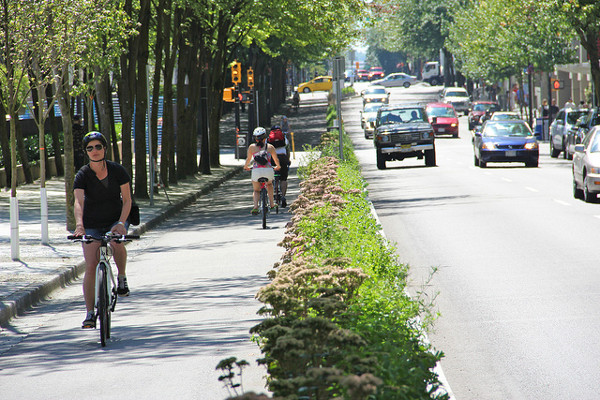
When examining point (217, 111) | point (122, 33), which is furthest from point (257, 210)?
point (217, 111)

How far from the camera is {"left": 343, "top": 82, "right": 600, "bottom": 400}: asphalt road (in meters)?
7.59

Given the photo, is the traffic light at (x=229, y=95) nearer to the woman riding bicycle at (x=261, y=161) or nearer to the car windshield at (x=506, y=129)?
the car windshield at (x=506, y=129)

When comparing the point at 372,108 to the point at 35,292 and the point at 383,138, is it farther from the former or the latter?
the point at 35,292

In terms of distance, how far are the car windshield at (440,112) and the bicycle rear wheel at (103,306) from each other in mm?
50734

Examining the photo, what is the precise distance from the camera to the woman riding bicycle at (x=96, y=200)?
30.1 feet

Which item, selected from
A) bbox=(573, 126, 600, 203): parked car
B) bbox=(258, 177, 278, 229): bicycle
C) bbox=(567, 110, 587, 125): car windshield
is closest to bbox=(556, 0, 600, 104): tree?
bbox=(567, 110, 587, 125): car windshield

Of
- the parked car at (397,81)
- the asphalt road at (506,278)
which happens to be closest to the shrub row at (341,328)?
the asphalt road at (506,278)

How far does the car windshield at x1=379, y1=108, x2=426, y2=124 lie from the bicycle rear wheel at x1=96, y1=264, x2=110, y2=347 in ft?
92.4

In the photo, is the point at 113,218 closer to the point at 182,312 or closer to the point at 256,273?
the point at 182,312

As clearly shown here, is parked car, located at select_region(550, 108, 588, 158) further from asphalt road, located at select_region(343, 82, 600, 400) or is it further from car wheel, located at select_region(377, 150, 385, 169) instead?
asphalt road, located at select_region(343, 82, 600, 400)

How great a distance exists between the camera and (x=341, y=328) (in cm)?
553

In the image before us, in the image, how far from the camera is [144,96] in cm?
2602

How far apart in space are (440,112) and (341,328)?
5455cm

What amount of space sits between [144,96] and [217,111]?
1340cm
